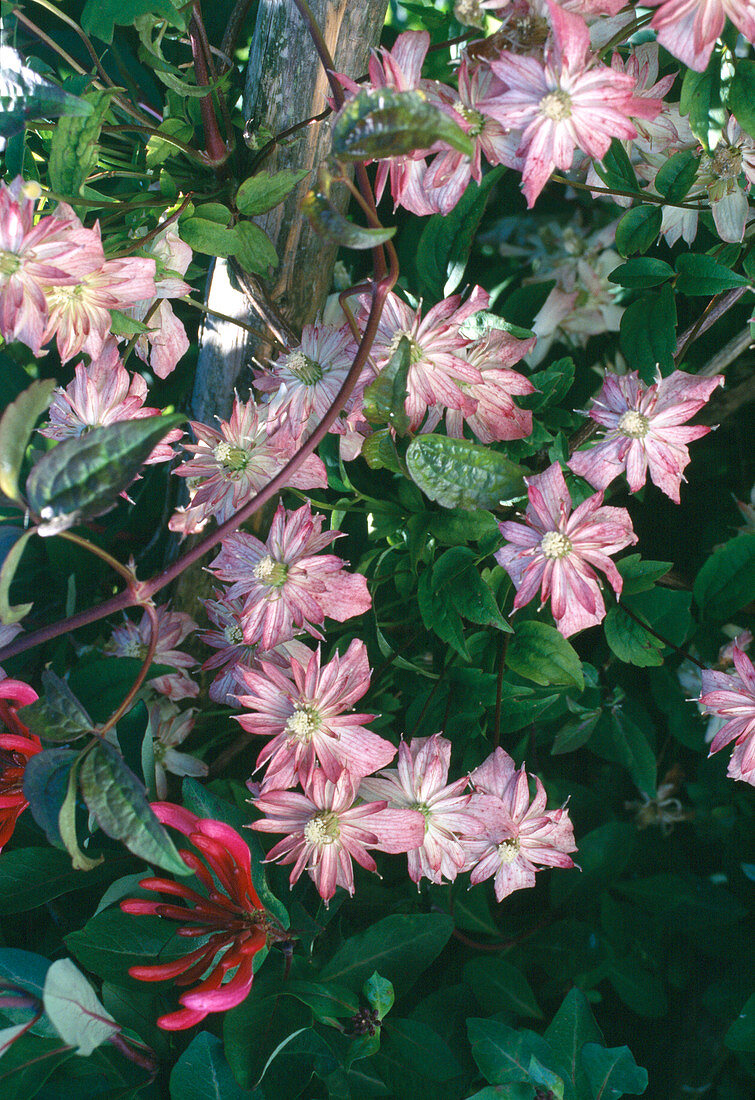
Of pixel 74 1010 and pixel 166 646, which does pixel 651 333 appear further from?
pixel 74 1010

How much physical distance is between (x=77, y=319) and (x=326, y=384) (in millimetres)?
190

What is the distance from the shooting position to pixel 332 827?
1.80ft

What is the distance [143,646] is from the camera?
76 centimetres

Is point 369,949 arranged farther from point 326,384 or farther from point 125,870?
point 326,384

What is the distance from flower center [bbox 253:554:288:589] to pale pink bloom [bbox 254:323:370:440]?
0.10 metres

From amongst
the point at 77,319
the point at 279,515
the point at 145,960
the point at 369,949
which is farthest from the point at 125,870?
the point at 77,319

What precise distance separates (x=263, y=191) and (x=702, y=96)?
32 centimetres

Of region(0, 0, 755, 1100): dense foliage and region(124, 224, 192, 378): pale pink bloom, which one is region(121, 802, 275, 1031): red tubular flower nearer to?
region(0, 0, 755, 1100): dense foliage

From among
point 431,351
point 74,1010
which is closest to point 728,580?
point 431,351

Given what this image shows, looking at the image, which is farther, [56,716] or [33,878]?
[33,878]

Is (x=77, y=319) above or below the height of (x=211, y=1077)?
above

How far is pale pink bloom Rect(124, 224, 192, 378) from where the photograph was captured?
619 millimetres

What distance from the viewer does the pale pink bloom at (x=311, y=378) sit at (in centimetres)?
Answer: 59

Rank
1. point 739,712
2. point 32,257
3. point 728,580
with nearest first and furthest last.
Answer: point 32,257, point 739,712, point 728,580
